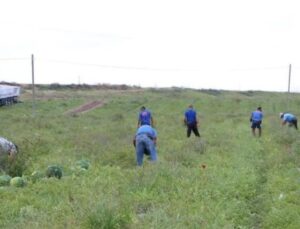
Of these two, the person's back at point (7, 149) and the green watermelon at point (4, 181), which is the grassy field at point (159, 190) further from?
the green watermelon at point (4, 181)

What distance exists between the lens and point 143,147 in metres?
12.4

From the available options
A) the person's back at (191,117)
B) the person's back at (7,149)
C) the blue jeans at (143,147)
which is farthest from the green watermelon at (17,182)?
the person's back at (191,117)

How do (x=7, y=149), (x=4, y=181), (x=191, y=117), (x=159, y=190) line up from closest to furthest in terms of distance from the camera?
(x=159, y=190), (x=4, y=181), (x=7, y=149), (x=191, y=117)

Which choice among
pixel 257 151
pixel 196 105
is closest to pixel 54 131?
pixel 257 151

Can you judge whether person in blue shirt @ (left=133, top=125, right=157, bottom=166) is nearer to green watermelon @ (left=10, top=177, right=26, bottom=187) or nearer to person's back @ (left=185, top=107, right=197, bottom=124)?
green watermelon @ (left=10, top=177, right=26, bottom=187)

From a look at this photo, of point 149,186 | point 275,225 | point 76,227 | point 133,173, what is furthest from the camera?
point 133,173

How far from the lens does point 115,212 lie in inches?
273

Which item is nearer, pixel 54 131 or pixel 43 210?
pixel 43 210

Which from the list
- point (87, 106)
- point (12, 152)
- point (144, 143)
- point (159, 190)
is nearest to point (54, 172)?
point (12, 152)

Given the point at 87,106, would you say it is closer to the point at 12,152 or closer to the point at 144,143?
the point at 12,152

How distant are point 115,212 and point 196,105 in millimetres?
49923

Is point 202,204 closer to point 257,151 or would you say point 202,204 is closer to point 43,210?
point 43,210

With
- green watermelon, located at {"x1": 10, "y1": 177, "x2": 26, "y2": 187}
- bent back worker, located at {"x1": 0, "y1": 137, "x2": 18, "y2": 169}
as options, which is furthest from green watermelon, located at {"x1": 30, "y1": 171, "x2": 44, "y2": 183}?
bent back worker, located at {"x1": 0, "y1": 137, "x2": 18, "y2": 169}

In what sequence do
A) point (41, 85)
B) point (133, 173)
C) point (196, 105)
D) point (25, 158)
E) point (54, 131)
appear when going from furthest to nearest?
1. point (41, 85)
2. point (196, 105)
3. point (54, 131)
4. point (25, 158)
5. point (133, 173)
